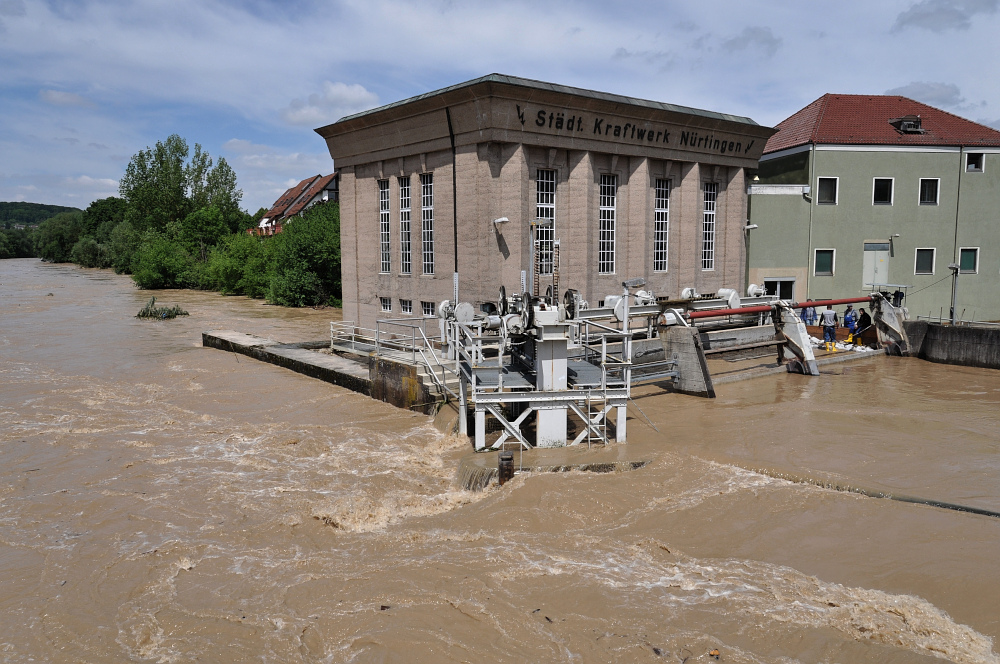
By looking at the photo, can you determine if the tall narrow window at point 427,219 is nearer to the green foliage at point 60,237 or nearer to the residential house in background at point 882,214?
the residential house in background at point 882,214

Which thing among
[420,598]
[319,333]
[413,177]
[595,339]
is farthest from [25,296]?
[420,598]

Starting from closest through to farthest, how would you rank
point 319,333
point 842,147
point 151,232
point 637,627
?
point 637,627 → point 842,147 → point 319,333 → point 151,232

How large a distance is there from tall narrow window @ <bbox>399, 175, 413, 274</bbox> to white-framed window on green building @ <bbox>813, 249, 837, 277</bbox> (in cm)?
1832

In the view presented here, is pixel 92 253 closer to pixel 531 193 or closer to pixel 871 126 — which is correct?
pixel 531 193

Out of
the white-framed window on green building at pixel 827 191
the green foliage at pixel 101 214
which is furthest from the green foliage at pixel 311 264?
the green foliage at pixel 101 214

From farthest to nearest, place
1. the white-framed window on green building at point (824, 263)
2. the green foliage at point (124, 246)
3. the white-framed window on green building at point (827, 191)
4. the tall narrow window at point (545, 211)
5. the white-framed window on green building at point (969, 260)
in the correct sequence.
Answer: the green foliage at point (124, 246) → the white-framed window on green building at point (969, 260) → the white-framed window on green building at point (824, 263) → the white-framed window on green building at point (827, 191) → the tall narrow window at point (545, 211)

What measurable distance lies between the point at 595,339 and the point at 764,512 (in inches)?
445

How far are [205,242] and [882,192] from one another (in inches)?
2382

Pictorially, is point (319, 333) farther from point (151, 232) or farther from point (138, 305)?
point (151, 232)

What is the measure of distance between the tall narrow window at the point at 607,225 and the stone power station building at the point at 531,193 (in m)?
0.05

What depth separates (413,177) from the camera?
914 inches

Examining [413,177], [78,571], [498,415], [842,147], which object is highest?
[842,147]

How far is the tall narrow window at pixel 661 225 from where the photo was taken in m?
25.3

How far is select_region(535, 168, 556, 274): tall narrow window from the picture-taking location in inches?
866
